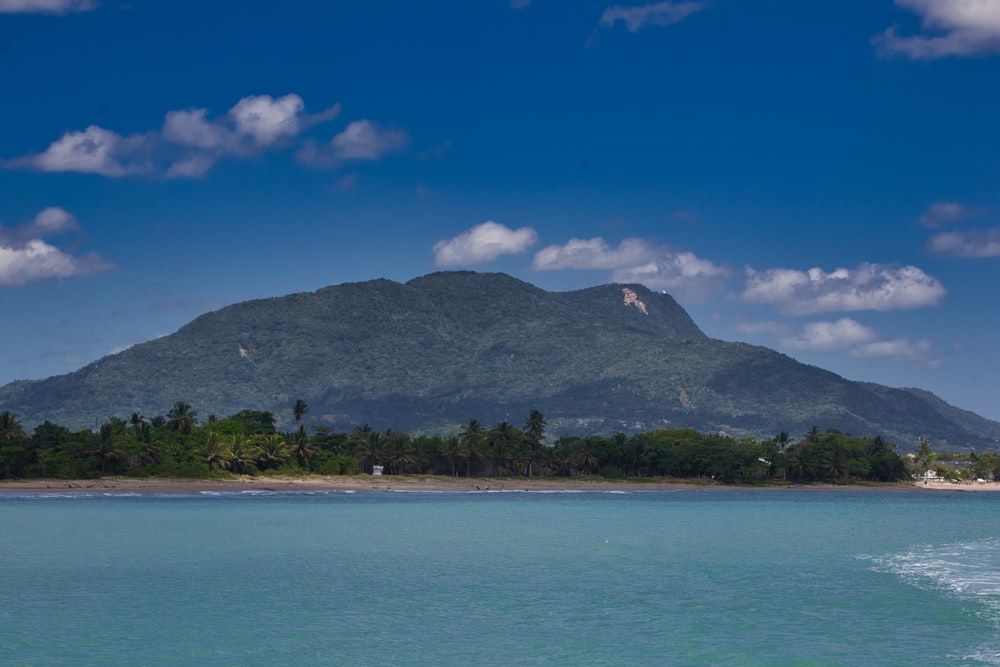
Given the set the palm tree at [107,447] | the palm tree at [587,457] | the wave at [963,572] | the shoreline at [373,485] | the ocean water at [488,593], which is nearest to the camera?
the ocean water at [488,593]

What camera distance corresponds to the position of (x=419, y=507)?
3812 inches

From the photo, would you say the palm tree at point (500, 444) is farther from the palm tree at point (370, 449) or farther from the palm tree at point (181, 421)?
the palm tree at point (181, 421)

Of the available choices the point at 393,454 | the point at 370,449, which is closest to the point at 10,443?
the point at 370,449

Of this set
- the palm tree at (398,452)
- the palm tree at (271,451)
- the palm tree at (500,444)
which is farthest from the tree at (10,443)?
the palm tree at (500,444)

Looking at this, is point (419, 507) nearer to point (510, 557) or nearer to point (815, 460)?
point (510, 557)

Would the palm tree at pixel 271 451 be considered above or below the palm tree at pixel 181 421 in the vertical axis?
below

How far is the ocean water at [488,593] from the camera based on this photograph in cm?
2700

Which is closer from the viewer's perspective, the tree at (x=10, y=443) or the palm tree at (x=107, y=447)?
the tree at (x=10, y=443)

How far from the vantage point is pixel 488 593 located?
3725 cm

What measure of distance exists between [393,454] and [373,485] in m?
15.4

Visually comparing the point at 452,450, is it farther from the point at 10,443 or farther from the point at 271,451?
the point at 10,443

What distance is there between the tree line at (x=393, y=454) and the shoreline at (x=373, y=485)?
231 cm

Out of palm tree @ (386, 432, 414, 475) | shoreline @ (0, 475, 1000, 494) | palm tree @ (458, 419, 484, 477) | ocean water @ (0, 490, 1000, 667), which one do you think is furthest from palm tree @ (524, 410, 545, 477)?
Result: ocean water @ (0, 490, 1000, 667)

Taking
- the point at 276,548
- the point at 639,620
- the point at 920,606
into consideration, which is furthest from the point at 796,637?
the point at 276,548
